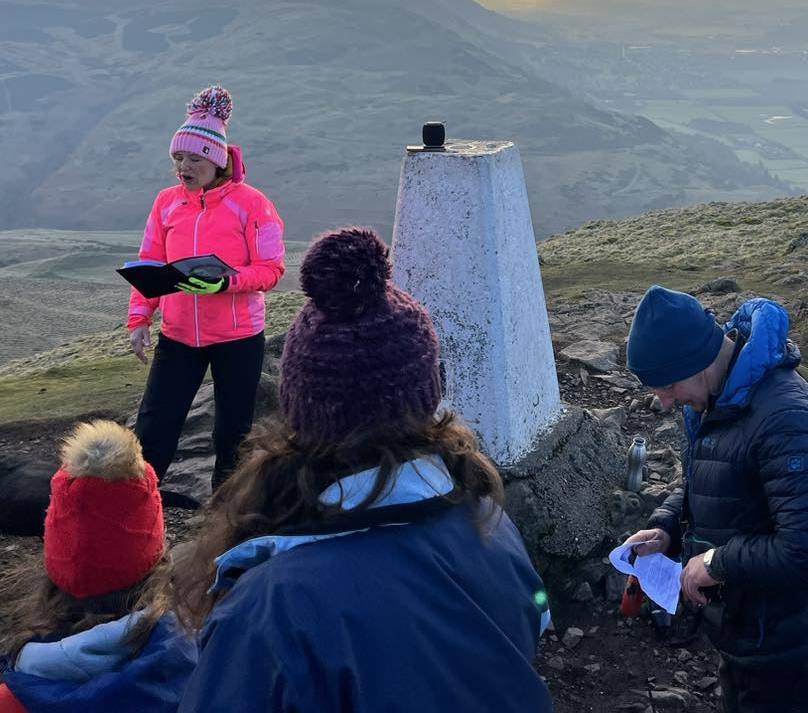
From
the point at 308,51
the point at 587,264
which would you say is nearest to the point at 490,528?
the point at 587,264

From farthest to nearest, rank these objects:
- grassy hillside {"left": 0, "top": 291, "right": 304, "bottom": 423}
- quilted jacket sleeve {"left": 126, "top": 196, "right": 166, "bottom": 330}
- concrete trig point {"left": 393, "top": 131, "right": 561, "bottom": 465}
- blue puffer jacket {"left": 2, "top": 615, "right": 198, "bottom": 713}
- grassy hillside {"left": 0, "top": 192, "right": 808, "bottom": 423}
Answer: grassy hillside {"left": 0, "top": 192, "right": 808, "bottom": 423} → grassy hillside {"left": 0, "top": 291, "right": 304, "bottom": 423} → quilted jacket sleeve {"left": 126, "top": 196, "right": 166, "bottom": 330} → concrete trig point {"left": 393, "top": 131, "right": 561, "bottom": 465} → blue puffer jacket {"left": 2, "top": 615, "right": 198, "bottom": 713}

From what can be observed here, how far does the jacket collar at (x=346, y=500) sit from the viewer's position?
1623 mm

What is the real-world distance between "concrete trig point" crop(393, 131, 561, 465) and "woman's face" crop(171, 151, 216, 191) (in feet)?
3.38

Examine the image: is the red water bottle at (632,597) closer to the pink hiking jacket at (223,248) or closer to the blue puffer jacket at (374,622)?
the blue puffer jacket at (374,622)

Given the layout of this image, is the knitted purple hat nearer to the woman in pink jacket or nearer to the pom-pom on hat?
the pom-pom on hat

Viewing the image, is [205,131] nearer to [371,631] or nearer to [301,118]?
[371,631]

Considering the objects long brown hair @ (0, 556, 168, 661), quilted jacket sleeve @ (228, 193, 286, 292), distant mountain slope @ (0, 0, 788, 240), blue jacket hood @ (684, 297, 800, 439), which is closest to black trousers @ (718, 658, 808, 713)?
blue jacket hood @ (684, 297, 800, 439)

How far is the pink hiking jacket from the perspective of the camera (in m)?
4.54

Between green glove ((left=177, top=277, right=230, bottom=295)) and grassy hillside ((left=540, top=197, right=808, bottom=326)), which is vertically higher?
green glove ((left=177, top=277, right=230, bottom=295))

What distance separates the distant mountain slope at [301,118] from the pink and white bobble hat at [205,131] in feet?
277

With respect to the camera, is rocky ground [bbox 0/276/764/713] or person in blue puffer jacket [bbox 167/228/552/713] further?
rocky ground [bbox 0/276/764/713]

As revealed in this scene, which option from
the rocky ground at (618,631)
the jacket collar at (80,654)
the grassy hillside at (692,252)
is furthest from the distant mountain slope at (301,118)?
the jacket collar at (80,654)

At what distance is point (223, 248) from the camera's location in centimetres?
455

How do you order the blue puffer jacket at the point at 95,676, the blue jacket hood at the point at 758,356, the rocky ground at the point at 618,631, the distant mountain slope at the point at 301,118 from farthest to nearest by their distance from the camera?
the distant mountain slope at the point at 301,118, the rocky ground at the point at 618,631, the blue jacket hood at the point at 758,356, the blue puffer jacket at the point at 95,676
